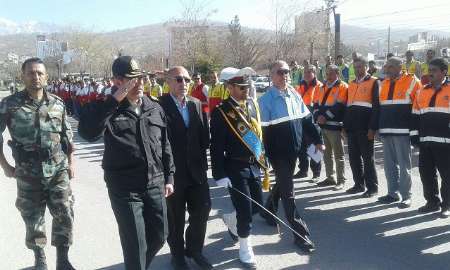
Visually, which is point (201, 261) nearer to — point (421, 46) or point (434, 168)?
point (434, 168)

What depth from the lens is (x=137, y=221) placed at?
3631mm

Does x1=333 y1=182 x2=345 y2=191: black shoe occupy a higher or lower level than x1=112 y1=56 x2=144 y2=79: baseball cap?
lower

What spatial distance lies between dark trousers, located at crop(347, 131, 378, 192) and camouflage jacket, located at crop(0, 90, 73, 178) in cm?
464

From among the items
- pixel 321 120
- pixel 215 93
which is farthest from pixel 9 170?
pixel 215 93

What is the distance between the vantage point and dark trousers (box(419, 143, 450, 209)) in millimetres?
6043

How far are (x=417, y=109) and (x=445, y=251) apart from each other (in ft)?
6.94

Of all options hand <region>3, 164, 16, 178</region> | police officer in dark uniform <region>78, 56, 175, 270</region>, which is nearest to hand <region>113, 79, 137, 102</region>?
police officer in dark uniform <region>78, 56, 175, 270</region>

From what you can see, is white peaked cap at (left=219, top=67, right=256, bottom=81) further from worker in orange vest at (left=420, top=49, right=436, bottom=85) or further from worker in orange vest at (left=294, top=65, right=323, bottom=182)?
worker in orange vest at (left=420, top=49, right=436, bottom=85)

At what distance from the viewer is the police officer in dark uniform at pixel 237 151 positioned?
470cm

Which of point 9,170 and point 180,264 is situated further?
point 180,264

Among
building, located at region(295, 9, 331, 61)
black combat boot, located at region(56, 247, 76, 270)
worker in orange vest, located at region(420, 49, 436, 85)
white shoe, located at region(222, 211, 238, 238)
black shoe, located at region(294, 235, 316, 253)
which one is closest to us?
black combat boot, located at region(56, 247, 76, 270)

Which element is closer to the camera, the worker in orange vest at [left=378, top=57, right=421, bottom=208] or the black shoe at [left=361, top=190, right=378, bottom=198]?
the worker in orange vest at [left=378, top=57, right=421, bottom=208]

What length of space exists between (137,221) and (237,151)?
1467 millimetres

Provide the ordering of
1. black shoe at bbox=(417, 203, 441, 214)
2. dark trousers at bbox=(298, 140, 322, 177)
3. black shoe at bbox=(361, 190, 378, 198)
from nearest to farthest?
black shoe at bbox=(417, 203, 441, 214) → black shoe at bbox=(361, 190, 378, 198) → dark trousers at bbox=(298, 140, 322, 177)
